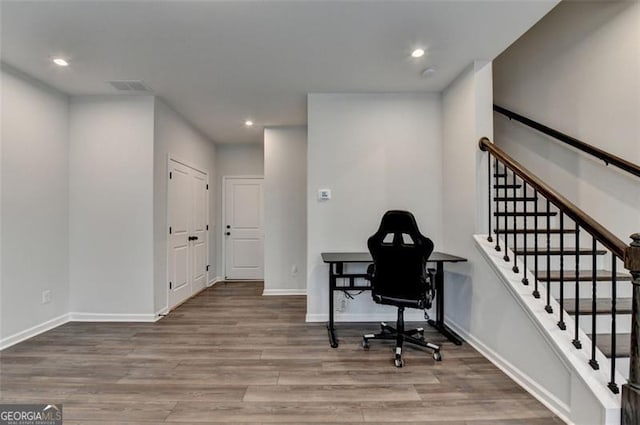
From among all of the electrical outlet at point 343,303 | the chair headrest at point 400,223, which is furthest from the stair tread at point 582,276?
the electrical outlet at point 343,303

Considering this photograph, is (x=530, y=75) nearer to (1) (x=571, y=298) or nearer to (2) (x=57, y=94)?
(1) (x=571, y=298)

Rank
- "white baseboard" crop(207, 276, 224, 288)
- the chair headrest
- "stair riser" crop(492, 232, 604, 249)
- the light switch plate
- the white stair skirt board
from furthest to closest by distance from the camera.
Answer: "white baseboard" crop(207, 276, 224, 288)
the light switch plate
"stair riser" crop(492, 232, 604, 249)
the chair headrest
the white stair skirt board

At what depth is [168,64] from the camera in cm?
289

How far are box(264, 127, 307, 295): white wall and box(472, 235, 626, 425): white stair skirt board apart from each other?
275 cm

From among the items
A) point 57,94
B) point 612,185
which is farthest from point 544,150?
point 57,94

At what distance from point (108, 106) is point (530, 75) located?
4731 mm

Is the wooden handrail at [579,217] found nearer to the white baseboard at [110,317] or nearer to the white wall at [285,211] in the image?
the white wall at [285,211]

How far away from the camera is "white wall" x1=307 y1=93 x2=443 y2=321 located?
357 centimetres

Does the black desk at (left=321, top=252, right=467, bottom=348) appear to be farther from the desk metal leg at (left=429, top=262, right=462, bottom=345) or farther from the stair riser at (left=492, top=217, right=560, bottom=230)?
the stair riser at (left=492, top=217, right=560, bottom=230)

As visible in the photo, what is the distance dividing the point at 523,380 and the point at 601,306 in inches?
30.1

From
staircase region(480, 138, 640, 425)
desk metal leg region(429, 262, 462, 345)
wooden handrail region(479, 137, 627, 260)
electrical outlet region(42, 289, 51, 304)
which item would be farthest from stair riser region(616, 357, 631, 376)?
electrical outlet region(42, 289, 51, 304)

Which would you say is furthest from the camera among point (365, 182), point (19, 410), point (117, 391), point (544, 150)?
point (365, 182)

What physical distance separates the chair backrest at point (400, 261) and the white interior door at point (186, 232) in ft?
9.06

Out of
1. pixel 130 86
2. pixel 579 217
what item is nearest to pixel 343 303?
pixel 579 217
